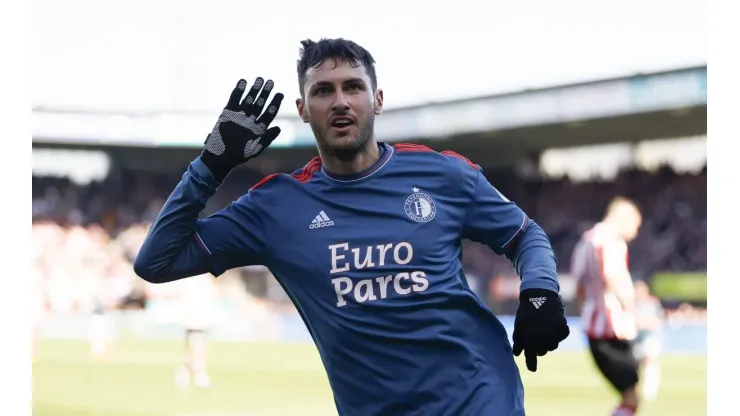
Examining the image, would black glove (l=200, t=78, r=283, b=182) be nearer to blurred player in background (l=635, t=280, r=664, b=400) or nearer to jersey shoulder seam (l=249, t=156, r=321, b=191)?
jersey shoulder seam (l=249, t=156, r=321, b=191)

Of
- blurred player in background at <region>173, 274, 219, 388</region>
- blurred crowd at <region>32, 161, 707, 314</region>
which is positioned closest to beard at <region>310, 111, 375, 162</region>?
blurred player in background at <region>173, 274, 219, 388</region>

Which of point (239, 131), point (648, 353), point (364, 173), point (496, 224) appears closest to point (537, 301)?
point (496, 224)

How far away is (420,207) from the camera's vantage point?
3.21 m

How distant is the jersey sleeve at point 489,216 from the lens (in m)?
3.23

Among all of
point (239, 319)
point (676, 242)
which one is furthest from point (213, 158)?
point (676, 242)

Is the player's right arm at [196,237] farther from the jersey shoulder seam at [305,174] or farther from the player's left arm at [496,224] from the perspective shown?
the player's left arm at [496,224]

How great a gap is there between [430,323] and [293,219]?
1.87 feet

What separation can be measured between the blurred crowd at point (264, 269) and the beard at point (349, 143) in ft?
57.2

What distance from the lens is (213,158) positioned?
3.22m

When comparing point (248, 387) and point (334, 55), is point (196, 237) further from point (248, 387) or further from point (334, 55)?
point (248, 387)

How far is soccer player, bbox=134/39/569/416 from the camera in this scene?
306cm

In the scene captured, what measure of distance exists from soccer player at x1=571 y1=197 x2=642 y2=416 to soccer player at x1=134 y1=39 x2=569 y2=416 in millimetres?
4503

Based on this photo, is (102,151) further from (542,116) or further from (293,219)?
(293,219)

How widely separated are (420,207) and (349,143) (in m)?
0.30
